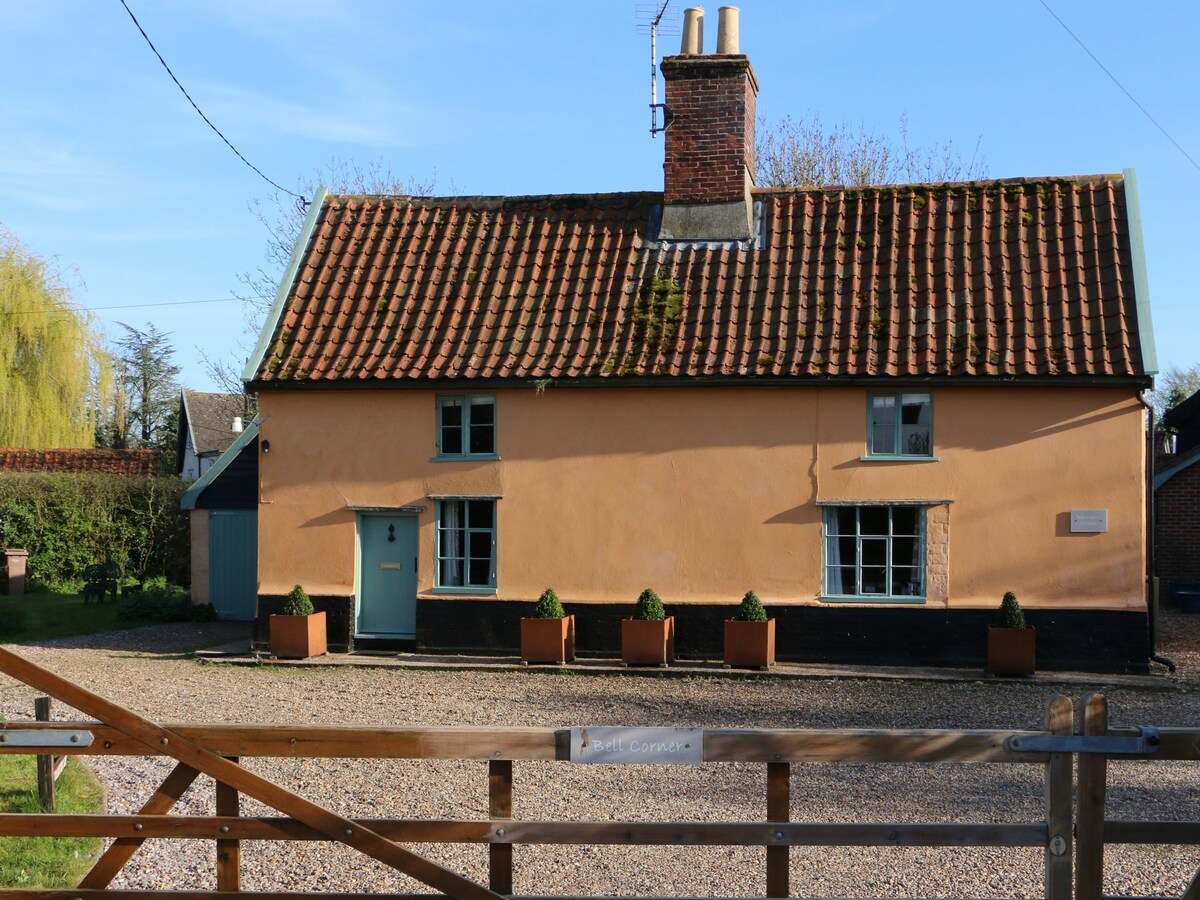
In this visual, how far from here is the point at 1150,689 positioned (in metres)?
14.5

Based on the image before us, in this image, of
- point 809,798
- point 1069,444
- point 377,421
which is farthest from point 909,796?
point 377,421

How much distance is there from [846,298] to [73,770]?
11.4m

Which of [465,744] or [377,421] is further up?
[377,421]

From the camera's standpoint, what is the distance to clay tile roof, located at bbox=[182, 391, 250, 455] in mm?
44312

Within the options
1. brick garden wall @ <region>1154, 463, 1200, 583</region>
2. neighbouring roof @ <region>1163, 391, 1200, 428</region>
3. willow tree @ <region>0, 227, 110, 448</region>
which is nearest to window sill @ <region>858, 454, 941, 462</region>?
brick garden wall @ <region>1154, 463, 1200, 583</region>

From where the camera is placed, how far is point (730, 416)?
16531 millimetres

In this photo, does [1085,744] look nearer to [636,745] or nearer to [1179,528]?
[636,745]

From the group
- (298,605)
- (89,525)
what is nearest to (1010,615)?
(298,605)

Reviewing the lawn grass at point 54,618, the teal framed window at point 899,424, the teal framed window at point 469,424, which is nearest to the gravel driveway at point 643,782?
the teal framed window at point 899,424

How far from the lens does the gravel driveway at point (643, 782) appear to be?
6.98 m

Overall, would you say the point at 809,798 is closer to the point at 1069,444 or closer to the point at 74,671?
the point at 1069,444

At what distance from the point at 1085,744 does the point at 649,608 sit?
11034 millimetres

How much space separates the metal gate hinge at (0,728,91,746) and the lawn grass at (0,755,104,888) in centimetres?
159

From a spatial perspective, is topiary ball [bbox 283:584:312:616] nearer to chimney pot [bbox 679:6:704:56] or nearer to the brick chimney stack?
the brick chimney stack
